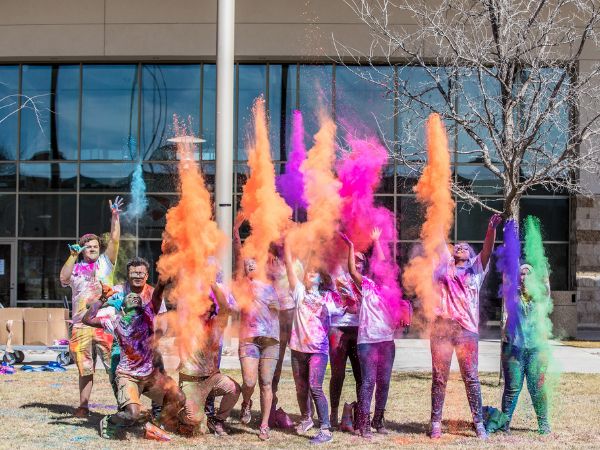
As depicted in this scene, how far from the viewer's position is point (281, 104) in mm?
18797

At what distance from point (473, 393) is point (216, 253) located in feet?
8.61

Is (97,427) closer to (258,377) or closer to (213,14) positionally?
(258,377)

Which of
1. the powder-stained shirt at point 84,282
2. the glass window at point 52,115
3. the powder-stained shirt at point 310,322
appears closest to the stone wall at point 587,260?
the glass window at point 52,115

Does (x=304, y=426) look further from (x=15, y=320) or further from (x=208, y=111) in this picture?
(x=208, y=111)

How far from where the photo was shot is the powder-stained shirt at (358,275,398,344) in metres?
6.99

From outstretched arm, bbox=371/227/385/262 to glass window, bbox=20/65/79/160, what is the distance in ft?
44.0

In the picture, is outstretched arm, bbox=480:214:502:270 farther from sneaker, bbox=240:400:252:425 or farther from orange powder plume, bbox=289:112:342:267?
sneaker, bbox=240:400:252:425

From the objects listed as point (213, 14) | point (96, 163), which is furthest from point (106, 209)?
point (213, 14)

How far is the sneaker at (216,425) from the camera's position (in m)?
7.14

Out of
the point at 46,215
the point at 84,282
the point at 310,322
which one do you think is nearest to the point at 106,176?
the point at 46,215

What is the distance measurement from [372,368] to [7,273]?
572 inches

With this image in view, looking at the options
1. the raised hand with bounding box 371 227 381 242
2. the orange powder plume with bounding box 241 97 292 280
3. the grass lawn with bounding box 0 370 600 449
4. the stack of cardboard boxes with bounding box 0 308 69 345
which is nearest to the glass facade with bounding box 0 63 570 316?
the stack of cardboard boxes with bounding box 0 308 69 345

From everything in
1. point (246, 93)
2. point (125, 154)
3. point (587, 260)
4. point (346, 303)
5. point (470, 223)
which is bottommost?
point (346, 303)

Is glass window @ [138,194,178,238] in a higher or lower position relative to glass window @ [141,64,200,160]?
lower
